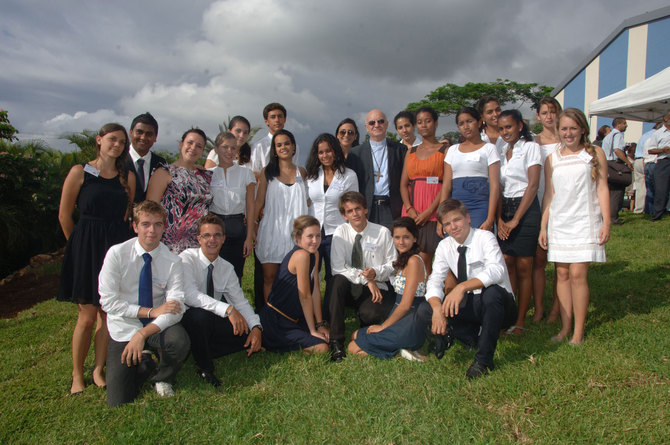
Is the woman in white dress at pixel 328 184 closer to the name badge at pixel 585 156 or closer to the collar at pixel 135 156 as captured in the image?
the collar at pixel 135 156

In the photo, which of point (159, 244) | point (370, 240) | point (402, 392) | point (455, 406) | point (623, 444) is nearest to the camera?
point (623, 444)

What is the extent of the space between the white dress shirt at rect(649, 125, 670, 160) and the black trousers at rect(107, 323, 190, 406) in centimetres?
1100

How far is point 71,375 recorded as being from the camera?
3781 mm

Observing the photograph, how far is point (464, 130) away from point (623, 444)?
9.96 ft

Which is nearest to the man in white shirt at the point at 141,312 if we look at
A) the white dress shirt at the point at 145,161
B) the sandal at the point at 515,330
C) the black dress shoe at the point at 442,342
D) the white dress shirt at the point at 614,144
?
the white dress shirt at the point at 145,161

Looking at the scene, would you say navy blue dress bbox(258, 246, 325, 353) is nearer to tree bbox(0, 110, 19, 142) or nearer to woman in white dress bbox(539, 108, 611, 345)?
woman in white dress bbox(539, 108, 611, 345)

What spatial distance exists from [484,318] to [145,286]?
275cm

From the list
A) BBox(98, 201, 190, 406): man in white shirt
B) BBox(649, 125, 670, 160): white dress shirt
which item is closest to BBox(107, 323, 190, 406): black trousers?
BBox(98, 201, 190, 406): man in white shirt

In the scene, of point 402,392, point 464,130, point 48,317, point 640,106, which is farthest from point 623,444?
point 640,106

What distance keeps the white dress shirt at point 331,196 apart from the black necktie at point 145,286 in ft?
6.55

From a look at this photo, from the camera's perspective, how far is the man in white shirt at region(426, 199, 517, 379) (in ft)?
→ 11.0

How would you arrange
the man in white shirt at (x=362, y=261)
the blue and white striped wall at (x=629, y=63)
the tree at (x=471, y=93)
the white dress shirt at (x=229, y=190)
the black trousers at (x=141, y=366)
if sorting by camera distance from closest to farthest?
the black trousers at (x=141, y=366) < the man in white shirt at (x=362, y=261) < the white dress shirt at (x=229, y=190) < the blue and white striped wall at (x=629, y=63) < the tree at (x=471, y=93)

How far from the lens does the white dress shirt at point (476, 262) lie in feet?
11.6

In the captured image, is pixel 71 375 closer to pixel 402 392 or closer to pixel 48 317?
pixel 48 317
